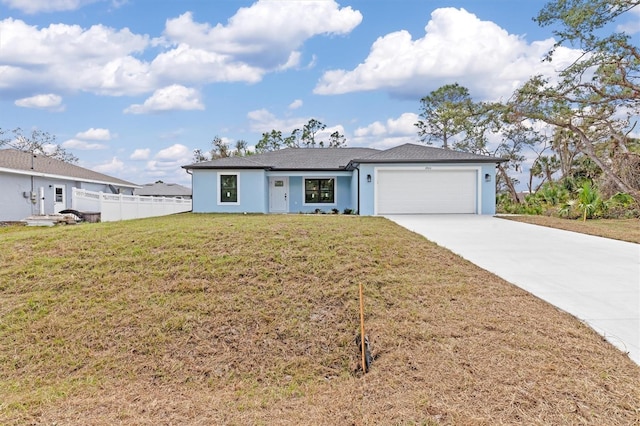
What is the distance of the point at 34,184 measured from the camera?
18625 millimetres

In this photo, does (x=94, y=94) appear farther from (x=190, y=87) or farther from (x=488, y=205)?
(x=488, y=205)

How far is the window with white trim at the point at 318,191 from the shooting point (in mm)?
19672

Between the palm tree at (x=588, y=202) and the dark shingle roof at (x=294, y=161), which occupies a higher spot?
the dark shingle roof at (x=294, y=161)

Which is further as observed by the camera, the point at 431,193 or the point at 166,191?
the point at 166,191

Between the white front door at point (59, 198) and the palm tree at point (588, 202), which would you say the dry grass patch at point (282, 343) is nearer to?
the palm tree at point (588, 202)

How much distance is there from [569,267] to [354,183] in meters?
12.0

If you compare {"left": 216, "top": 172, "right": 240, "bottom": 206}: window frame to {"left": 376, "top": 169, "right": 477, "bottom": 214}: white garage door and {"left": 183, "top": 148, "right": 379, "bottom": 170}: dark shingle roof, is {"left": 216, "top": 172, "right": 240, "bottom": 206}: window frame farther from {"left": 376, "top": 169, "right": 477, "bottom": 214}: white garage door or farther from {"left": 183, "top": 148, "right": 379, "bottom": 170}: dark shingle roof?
{"left": 376, "top": 169, "right": 477, "bottom": 214}: white garage door

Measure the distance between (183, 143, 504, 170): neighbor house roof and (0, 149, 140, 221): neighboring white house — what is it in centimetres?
794

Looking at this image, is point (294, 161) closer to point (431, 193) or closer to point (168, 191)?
point (431, 193)

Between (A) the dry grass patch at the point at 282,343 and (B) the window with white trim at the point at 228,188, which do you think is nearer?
(A) the dry grass patch at the point at 282,343

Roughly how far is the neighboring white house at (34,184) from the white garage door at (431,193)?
54.3 feet

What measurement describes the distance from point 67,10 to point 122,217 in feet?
26.5

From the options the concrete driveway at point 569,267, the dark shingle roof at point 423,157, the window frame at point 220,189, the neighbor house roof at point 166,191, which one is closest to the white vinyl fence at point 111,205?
the window frame at point 220,189

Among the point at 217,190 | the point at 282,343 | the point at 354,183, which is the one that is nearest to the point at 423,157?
the point at 354,183
